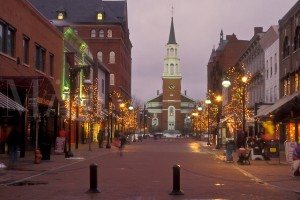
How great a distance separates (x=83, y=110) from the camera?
57250mm

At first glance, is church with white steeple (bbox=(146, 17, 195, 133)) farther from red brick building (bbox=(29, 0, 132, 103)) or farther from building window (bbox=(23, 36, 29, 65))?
building window (bbox=(23, 36, 29, 65))

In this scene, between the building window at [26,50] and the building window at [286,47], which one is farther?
the building window at [286,47]

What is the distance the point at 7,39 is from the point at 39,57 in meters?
8.33

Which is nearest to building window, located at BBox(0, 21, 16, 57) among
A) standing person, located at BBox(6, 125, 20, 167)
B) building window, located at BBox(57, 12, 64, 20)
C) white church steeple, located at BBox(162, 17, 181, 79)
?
standing person, located at BBox(6, 125, 20, 167)

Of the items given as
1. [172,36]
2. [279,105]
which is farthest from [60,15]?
[172,36]

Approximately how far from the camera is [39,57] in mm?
41719

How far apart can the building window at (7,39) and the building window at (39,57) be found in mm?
5843

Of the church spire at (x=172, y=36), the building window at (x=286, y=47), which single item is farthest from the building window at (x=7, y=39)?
the church spire at (x=172, y=36)

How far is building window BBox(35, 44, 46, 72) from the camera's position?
40925mm

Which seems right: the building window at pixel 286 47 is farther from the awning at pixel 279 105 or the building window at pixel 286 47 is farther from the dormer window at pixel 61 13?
the dormer window at pixel 61 13

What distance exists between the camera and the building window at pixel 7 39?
32438 millimetres

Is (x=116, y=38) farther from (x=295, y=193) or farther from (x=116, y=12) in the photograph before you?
(x=295, y=193)

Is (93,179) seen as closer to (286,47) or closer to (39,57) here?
(39,57)

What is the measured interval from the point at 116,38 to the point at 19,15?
70.6 meters
